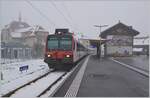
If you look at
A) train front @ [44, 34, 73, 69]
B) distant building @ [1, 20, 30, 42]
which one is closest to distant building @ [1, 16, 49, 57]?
distant building @ [1, 20, 30, 42]

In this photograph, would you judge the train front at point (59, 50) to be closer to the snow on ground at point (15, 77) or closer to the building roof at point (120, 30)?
the snow on ground at point (15, 77)

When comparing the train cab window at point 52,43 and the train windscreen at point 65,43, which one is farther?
the train cab window at point 52,43

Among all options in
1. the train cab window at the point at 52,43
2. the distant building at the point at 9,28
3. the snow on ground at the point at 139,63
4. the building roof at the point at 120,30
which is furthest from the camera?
the distant building at the point at 9,28

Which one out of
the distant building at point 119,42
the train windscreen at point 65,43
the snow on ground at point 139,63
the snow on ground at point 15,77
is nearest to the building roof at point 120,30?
the distant building at point 119,42

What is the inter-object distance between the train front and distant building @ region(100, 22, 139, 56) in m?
33.5

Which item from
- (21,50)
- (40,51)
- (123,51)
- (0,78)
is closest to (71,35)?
(0,78)

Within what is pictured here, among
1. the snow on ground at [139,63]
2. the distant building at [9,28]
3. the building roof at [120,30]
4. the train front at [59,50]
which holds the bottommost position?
the snow on ground at [139,63]

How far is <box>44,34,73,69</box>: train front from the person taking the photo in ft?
62.7

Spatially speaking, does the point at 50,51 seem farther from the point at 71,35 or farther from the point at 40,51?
the point at 40,51

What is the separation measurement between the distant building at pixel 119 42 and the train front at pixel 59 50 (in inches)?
1318

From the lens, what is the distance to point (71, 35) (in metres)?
19.7

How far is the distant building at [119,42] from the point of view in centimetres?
5241

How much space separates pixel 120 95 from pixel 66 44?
1125 centimetres

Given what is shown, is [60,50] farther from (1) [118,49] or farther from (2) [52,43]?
(1) [118,49]
